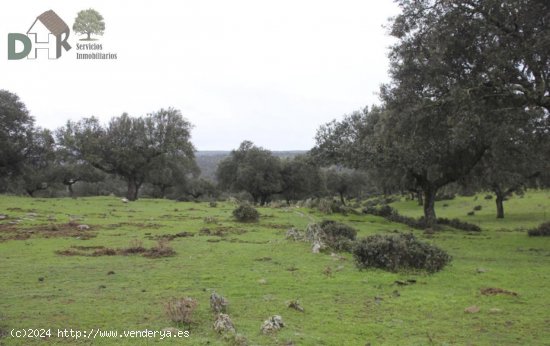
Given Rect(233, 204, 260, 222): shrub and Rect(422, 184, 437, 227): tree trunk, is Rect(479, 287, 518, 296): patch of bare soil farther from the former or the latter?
Rect(422, 184, 437, 227): tree trunk

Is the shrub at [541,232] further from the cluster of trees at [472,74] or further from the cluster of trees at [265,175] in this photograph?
the cluster of trees at [265,175]

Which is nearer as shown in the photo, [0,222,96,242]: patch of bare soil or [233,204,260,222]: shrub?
[0,222,96,242]: patch of bare soil

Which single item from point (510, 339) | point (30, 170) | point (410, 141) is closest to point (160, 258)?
point (510, 339)

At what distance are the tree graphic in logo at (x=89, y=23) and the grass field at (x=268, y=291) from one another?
13020 millimetres

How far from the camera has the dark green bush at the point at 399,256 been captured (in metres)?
12.6

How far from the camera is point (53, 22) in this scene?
23.9 metres

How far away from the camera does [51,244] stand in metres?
16.9

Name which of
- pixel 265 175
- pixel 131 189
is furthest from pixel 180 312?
pixel 265 175

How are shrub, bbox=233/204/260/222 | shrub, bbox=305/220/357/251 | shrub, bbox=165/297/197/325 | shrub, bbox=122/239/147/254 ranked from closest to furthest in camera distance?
shrub, bbox=165/297/197/325
shrub, bbox=122/239/147/254
shrub, bbox=305/220/357/251
shrub, bbox=233/204/260/222

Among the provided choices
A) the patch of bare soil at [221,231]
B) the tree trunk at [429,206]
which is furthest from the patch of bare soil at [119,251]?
the tree trunk at [429,206]

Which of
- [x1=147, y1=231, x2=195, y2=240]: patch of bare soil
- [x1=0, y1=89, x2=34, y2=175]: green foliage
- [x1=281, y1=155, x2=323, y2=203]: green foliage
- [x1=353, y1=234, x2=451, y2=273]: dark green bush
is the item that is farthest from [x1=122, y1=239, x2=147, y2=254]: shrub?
[x1=281, y1=155, x2=323, y2=203]: green foliage

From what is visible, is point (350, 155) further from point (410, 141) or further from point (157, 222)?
point (157, 222)

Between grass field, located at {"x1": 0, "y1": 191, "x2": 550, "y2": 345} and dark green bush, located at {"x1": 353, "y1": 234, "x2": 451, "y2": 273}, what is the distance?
15.6 inches

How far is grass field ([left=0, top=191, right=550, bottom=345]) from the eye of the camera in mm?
7379
